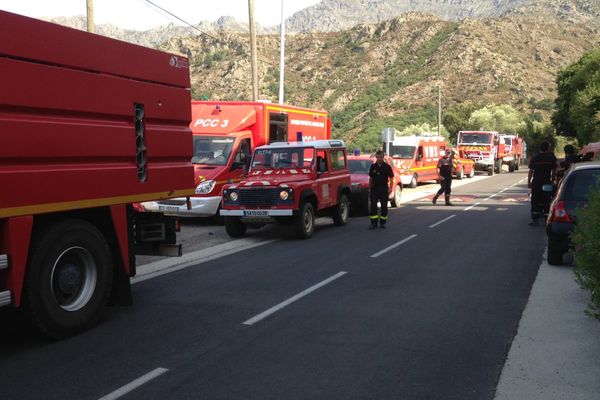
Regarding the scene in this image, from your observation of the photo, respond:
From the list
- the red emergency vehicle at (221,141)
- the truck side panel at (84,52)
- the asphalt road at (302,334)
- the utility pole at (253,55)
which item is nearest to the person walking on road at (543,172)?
the asphalt road at (302,334)

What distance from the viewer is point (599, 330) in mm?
5980

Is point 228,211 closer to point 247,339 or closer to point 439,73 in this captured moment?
point 247,339

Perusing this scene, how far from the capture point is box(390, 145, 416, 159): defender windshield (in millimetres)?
29594

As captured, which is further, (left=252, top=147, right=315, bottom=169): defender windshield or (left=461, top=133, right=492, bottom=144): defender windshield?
(left=461, top=133, right=492, bottom=144): defender windshield

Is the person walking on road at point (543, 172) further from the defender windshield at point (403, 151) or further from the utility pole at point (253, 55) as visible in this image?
the defender windshield at point (403, 151)

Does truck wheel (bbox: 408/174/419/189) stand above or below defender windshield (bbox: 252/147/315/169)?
below

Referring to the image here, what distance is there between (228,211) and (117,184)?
21.9 feet

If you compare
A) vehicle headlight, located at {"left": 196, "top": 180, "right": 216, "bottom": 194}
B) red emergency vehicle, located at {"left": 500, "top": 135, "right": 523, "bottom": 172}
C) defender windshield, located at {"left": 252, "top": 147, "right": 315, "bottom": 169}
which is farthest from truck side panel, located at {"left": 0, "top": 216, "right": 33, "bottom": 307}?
red emergency vehicle, located at {"left": 500, "top": 135, "right": 523, "bottom": 172}

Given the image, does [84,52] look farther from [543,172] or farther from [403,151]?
[403,151]

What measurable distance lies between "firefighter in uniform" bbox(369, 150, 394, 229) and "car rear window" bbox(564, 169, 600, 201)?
559 cm

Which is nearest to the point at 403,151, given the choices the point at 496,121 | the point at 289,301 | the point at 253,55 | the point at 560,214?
the point at 253,55

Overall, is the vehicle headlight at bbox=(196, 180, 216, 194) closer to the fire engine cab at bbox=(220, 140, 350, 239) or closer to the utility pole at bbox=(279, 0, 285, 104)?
the fire engine cab at bbox=(220, 140, 350, 239)

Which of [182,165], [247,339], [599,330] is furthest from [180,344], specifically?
[599,330]

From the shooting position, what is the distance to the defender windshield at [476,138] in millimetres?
41062
